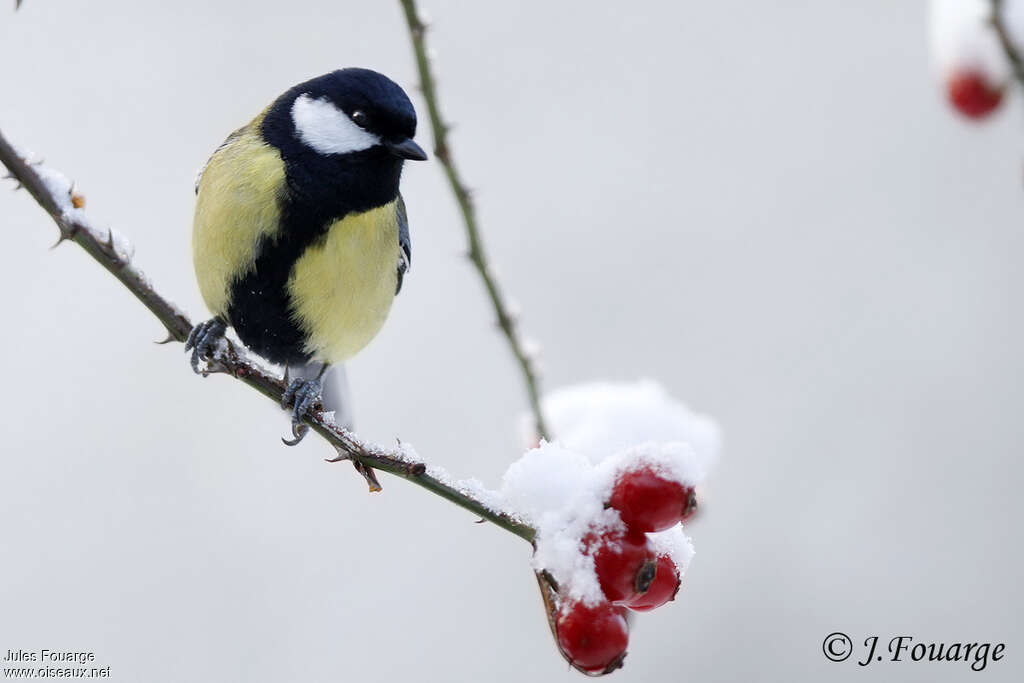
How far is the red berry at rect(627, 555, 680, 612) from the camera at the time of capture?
4.44ft

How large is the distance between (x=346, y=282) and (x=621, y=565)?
146 cm

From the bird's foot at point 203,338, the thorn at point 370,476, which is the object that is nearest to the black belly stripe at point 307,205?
the bird's foot at point 203,338

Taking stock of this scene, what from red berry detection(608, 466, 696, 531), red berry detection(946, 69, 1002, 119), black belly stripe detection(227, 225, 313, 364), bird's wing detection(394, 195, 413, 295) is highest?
bird's wing detection(394, 195, 413, 295)

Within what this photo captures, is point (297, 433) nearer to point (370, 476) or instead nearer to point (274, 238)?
point (274, 238)

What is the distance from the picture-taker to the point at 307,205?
97.1 inches

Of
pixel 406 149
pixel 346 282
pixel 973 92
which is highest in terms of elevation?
pixel 406 149

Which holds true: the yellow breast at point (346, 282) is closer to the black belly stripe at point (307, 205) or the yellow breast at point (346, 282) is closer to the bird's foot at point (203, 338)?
the black belly stripe at point (307, 205)

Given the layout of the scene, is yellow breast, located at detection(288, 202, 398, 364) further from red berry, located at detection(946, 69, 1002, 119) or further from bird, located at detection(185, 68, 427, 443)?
red berry, located at detection(946, 69, 1002, 119)

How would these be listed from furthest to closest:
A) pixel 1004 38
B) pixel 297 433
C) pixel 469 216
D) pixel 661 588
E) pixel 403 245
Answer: pixel 403 245 < pixel 297 433 < pixel 469 216 < pixel 661 588 < pixel 1004 38

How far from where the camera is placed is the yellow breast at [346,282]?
2.52 m

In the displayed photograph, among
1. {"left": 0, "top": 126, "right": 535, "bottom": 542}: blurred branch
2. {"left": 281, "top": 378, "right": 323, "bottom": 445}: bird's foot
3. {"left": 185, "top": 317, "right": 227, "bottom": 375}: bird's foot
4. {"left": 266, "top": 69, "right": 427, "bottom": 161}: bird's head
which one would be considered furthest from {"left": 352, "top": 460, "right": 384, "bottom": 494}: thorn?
{"left": 266, "top": 69, "right": 427, "bottom": 161}: bird's head

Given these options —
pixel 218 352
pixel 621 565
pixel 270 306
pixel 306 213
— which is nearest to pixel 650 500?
pixel 621 565

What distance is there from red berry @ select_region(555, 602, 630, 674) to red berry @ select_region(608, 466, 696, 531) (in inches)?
4.8

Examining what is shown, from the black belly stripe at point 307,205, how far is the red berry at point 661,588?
142 centimetres
